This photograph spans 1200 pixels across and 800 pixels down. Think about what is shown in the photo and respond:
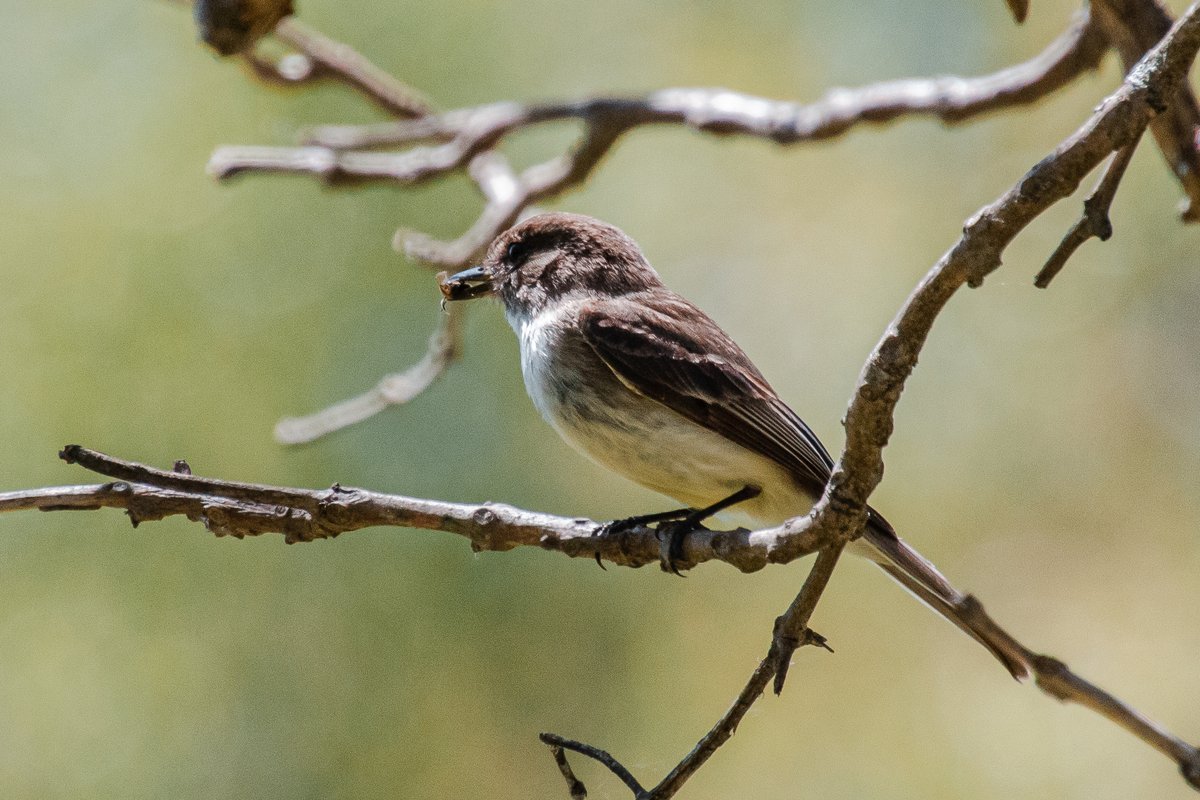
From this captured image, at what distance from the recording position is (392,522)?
2.72 m

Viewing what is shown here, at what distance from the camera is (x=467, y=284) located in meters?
4.25

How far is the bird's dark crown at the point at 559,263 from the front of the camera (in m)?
4.19

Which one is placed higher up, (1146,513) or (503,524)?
(503,524)

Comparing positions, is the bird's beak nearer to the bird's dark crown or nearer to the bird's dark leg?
the bird's dark crown

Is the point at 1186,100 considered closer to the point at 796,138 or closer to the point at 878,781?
the point at 796,138

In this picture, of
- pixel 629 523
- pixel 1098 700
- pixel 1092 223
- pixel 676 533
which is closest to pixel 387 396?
pixel 629 523

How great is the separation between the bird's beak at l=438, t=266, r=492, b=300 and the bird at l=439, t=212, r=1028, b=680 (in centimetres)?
36

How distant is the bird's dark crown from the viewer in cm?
419

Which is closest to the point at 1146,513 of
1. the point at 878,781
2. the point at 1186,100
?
the point at 878,781

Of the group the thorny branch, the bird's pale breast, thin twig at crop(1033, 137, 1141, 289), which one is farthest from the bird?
the thorny branch

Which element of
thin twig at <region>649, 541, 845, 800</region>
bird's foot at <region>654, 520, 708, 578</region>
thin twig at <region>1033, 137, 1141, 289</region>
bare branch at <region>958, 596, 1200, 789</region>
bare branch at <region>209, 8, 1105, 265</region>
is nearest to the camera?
bare branch at <region>958, 596, 1200, 789</region>

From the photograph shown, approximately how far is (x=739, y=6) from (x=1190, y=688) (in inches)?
217

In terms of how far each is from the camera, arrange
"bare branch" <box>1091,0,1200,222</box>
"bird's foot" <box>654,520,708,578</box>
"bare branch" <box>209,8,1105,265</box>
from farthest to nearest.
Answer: "bare branch" <box>209,8,1105,265</box>, "bare branch" <box>1091,0,1200,222</box>, "bird's foot" <box>654,520,708,578</box>

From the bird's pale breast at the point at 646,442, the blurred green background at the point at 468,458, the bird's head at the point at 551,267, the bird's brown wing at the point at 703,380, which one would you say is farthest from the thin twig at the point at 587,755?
the blurred green background at the point at 468,458
